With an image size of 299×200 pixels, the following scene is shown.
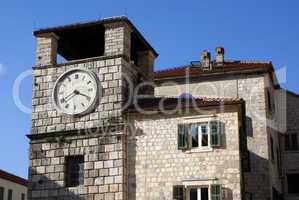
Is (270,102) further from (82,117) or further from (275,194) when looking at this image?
(82,117)

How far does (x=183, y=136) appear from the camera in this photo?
21625 millimetres

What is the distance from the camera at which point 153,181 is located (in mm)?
21516

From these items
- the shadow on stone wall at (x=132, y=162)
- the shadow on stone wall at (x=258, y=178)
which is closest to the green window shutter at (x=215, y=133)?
the shadow on stone wall at (x=132, y=162)

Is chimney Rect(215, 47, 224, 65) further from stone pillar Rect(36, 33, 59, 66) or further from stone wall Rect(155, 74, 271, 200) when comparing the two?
stone pillar Rect(36, 33, 59, 66)

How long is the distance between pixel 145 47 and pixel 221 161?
8.26m

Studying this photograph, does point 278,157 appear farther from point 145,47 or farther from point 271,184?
point 145,47

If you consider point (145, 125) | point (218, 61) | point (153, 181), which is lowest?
point (153, 181)

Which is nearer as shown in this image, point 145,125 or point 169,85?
point 145,125

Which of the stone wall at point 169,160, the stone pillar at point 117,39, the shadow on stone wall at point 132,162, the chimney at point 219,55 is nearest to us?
the stone wall at point 169,160

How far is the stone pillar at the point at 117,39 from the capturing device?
23.9 m

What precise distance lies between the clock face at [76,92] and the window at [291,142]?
601 inches

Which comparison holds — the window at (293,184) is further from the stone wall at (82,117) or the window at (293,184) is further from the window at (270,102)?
the stone wall at (82,117)

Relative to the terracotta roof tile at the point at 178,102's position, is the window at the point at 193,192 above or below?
below

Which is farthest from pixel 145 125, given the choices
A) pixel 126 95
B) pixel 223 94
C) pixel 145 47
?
pixel 223 94
